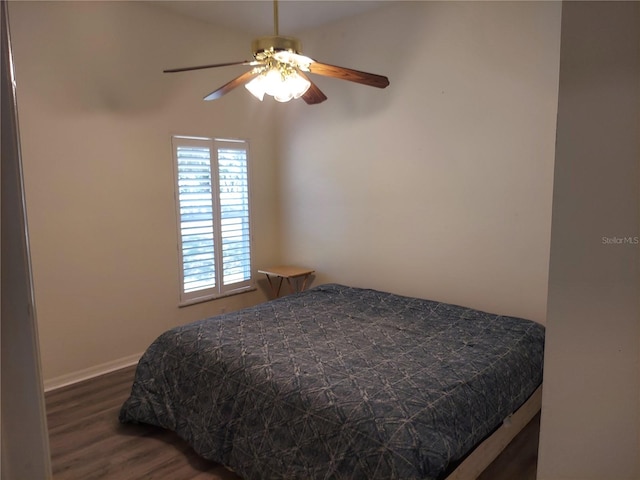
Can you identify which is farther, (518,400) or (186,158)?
(186,158)

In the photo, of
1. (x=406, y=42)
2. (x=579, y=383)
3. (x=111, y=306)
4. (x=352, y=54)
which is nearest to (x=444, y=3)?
(x=406, y=42)

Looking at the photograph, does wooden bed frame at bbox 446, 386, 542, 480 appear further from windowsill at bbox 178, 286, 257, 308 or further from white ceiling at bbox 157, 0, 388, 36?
white ceiling at bbox 157, 0, 388, 36

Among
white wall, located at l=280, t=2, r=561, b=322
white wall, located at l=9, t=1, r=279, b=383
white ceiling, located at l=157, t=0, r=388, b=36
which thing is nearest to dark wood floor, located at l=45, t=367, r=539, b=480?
white wall, located at l=9, t=1, r=279, b=383

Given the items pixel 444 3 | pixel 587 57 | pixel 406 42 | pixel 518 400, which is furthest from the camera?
pixel 406 42

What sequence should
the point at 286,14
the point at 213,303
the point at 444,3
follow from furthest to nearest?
1. the point at 213,303
2. the point at 286,14
3. the point at 444,3

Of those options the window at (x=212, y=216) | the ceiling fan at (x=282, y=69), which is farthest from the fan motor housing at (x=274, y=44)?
the window at (x=212, y=216)

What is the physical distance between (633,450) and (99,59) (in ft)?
12.4

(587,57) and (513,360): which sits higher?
(587,57)

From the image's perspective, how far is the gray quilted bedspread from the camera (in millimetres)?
1739

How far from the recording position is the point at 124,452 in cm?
240

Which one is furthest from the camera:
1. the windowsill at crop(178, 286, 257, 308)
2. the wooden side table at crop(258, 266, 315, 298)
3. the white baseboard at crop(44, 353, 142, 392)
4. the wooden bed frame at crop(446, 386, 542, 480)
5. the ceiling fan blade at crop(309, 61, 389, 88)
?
the wooden side table at crop(258, 266, 315, 298)

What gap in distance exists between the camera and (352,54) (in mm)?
3791

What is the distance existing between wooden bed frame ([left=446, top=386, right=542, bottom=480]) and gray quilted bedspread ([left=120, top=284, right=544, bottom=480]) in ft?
0.25

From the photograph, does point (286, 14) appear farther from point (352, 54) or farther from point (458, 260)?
point (458, 260)
